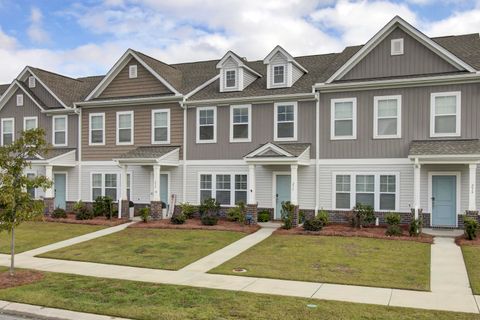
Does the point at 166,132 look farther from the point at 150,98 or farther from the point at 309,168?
the point at 309,168

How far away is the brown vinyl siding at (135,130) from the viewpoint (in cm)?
2452

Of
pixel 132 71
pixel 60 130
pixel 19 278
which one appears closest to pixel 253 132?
pixel 132 71

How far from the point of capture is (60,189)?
2745 centimetres

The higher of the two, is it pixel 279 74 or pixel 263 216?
pixel 279 74

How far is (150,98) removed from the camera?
24562mm

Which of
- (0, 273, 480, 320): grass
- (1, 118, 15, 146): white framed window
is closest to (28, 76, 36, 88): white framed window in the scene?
(1, 118, 15, 146): white framed window

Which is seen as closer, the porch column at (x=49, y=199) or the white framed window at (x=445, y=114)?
the white framed window at (x=445, y=114)

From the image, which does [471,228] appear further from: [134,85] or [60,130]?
[60,130]

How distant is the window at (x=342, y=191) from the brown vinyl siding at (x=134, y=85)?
32.3ft

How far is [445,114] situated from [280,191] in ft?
25.9

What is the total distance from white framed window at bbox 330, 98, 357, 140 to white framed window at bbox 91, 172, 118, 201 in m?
12.1

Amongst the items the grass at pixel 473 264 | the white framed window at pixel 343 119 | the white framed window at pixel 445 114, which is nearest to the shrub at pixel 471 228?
the grass at pixel 473 264

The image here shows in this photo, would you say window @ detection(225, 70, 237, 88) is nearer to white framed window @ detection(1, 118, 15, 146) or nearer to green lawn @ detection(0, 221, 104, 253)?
Answer: green lawn @ detection(0, 221, 104, 253)

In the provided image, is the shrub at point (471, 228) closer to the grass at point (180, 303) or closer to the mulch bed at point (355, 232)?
the mulch bed at point (355, 232)
